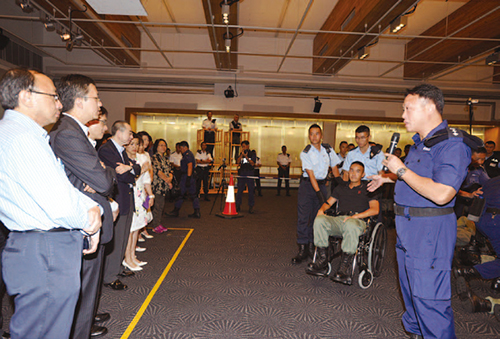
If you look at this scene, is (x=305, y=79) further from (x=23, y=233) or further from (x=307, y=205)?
(x=23, y=233)

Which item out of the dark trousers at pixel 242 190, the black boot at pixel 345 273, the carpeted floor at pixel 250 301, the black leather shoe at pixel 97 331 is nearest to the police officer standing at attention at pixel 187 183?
the dark trousers at pixel 242 190

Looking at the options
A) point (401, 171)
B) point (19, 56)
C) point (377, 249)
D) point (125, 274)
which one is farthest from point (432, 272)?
point (19, 56)

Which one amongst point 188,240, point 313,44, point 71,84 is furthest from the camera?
point 313,44

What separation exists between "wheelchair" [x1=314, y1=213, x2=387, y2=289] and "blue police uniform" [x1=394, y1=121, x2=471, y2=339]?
146cm

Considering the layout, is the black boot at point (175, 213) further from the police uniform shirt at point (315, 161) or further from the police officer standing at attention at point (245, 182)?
the police uniform shirt at point (315, 161)

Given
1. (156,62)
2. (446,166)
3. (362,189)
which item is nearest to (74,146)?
(446,166)

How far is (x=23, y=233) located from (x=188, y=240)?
12.7 ft

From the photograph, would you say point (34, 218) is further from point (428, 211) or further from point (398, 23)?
point (398, 23)

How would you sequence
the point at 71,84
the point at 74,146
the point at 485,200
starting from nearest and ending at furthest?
1. the point at 74,146
2. the point at 71,84
3. the point at 485,200

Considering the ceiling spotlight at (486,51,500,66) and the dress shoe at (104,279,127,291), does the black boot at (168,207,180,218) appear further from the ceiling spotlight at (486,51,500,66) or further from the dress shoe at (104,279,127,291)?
the ceiling spotlight at (486,51,500,66)

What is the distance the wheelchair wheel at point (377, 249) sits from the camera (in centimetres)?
356

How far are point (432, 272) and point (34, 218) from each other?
214cm

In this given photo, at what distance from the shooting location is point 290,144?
14.3 metres

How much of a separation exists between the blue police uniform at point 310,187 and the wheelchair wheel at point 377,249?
81cm
